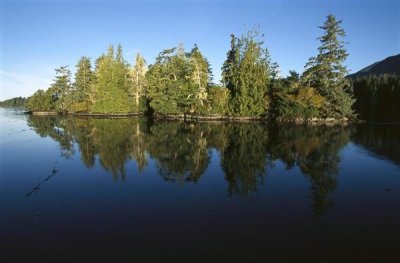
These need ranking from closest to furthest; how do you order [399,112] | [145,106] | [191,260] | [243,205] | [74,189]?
1. [191,260]
2. [243,205]
3. [74,189]
4. [399,112]
5. [145,106]

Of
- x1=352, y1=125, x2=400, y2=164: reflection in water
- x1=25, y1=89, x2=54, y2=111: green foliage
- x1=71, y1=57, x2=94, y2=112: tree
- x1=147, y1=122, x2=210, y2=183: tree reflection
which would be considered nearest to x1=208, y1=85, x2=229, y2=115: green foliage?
x1=147, y1=122, x2=210, y2=183: tree reflection

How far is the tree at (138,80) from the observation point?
97.9m

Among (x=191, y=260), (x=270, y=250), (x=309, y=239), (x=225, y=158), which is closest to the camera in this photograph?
(x=191, y=260)

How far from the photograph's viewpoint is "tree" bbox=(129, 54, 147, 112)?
97.9 metres

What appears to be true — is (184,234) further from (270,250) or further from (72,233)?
(72,233)

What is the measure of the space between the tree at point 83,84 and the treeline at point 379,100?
3048 inches

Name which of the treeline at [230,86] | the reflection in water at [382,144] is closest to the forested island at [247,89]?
the treeline at [230,86]

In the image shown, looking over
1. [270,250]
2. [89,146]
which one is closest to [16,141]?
[89,146]

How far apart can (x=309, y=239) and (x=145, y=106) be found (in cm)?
8934

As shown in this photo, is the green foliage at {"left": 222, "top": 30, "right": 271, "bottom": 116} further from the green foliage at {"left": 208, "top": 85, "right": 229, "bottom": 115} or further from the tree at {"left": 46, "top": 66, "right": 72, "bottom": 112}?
the tree at {"left": 46, "top": 66, "right": 72, "bottom": 112}

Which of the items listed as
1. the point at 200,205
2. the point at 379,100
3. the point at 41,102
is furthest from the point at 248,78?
the point at 41,102

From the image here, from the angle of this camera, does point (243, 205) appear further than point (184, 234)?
Yes

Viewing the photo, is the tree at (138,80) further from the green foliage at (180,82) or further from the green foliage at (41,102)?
the green foliage at (41,102)

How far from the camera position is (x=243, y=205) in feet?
55.0
